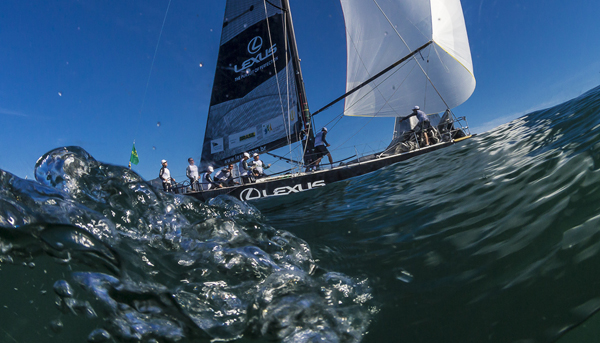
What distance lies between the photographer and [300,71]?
409 inches

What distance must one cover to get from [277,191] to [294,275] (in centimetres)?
590

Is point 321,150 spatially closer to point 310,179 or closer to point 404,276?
point 310,179

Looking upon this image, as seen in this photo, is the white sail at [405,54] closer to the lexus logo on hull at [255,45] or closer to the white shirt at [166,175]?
the lexus logo on hull at [255,45]

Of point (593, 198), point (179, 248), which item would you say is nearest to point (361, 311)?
point (179, 248)

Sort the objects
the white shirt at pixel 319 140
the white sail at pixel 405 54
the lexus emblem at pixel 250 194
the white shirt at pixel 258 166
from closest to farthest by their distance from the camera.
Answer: the lexus emblem at pixel 250 194 → the white shirt at pixel 258 166 → the white shirt at pixel 319 140 → the white sail at pixel 405 54

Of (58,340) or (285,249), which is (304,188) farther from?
(58,340)

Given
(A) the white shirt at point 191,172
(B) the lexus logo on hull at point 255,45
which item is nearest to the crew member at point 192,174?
(A) the white shirt at point 191,172

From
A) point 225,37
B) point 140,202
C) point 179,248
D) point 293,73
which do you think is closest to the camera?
point 179,248

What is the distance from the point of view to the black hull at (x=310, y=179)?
683 centimetres

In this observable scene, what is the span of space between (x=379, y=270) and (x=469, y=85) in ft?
41.7

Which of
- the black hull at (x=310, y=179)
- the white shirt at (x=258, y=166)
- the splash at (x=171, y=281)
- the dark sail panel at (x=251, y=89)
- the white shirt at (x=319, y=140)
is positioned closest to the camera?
the splash at (x=171, y=281)

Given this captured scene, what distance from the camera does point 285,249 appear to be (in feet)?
4.75

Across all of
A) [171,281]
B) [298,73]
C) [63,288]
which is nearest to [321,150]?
[298,73]

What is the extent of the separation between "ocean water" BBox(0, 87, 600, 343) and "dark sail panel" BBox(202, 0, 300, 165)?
8.83m
